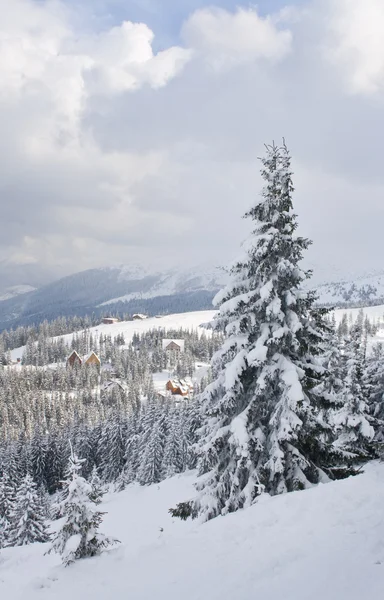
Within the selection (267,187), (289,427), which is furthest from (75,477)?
(267,187)

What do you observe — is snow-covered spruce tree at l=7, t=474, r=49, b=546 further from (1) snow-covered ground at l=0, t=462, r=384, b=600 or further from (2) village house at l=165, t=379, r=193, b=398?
(2) village house at l=165, t=379, r=193, b=398

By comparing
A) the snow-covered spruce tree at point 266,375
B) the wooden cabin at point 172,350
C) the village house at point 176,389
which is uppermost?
the snow-covered spruce tree at point 266,375

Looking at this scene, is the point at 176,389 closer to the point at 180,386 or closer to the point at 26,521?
the point at 180,386

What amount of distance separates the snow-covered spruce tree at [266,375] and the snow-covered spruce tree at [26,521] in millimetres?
21724

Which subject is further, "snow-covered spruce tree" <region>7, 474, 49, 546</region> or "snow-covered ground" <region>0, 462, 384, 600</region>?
"snow-covered spruce tree" <region>7, 474, 49, 546</region>

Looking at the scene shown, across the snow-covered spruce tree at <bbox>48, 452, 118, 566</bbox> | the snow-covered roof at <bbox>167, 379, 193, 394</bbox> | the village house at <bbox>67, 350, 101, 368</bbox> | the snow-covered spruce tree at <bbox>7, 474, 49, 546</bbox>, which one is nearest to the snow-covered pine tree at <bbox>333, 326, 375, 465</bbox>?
the snow-covered spruce tree at <bbox>48, 452, 118, 566</bbox>

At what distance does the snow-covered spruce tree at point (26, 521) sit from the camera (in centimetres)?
2966

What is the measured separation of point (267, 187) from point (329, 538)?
10400 millimetres

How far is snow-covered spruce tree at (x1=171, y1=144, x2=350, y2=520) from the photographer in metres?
12.3

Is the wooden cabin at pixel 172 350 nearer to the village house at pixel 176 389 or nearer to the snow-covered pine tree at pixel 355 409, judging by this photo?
the village house at pixel 176 389

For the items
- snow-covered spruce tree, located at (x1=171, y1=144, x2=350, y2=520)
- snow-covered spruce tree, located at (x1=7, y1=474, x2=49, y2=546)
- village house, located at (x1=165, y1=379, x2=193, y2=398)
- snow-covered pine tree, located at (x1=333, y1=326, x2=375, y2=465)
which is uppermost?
snow-covered spruce tree, located at (x1=171, y1=144, x2=350, y2=520)

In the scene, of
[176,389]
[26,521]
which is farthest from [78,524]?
[176,389]

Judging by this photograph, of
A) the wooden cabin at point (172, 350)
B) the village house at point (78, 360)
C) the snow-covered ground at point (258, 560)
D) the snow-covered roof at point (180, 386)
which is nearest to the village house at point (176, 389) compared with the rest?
the snow-covered roof at point (180, 386)

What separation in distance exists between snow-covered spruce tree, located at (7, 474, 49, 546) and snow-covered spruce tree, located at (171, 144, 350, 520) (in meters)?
21.7
